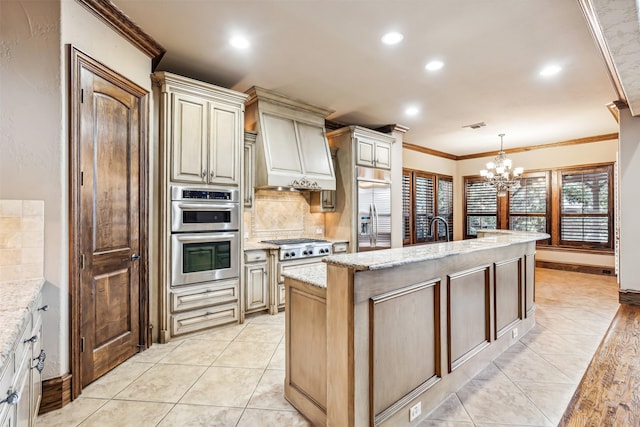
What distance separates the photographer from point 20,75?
1998 millimetres

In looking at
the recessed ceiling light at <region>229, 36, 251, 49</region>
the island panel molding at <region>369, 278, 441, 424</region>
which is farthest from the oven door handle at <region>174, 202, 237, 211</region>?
the island panel molding at <region>369, 278, 441, 424</region>

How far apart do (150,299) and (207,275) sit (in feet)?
1.80

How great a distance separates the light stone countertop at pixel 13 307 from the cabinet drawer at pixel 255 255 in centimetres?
193

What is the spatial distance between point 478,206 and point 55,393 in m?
8.28

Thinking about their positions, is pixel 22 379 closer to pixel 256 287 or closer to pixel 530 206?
pixel 256 287

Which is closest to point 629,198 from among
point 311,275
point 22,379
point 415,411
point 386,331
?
point 415,411

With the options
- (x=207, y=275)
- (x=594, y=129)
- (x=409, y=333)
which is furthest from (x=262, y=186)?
(x=594, y=129)

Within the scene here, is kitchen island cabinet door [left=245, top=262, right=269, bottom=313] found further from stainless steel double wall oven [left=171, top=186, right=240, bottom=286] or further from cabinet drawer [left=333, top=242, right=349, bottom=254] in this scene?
cabinet drawer [left=333, top=242, right=349, bottom=254]

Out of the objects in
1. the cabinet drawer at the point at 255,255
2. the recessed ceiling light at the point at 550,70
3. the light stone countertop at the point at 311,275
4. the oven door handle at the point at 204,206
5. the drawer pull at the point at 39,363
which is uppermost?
the recessed ceiling light at the point at 550,70

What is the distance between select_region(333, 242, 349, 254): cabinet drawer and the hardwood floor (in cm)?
281

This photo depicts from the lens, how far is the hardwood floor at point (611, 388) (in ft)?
6.42

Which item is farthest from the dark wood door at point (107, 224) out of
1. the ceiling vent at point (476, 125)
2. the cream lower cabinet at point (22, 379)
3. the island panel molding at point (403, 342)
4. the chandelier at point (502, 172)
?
the chandelier at point (502, 172)

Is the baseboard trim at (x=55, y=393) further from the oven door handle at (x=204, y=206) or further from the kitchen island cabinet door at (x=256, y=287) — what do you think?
the kitchen island cabinet door at (x=256, y=287)

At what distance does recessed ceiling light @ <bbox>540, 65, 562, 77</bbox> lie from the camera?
3.29 m
